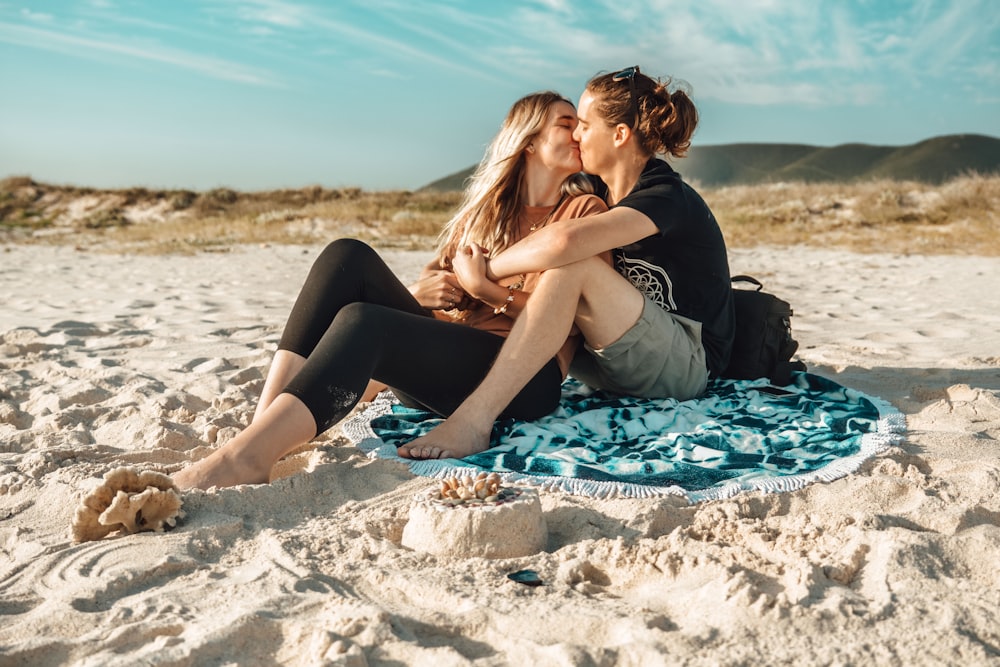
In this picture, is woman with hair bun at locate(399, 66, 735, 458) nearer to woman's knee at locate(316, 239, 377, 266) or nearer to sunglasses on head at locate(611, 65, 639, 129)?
sunglasses on head at locate(611, 65, 639, 129)

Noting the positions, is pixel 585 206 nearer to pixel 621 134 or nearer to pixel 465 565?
pixel 621 134

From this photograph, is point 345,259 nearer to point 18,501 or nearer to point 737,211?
point 18,501

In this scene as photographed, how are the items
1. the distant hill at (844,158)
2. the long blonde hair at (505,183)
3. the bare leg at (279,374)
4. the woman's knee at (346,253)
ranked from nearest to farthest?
the bare leg at (279,374) < the woman's knee at (346,253) < the long blonde hair at (505,183) < the distant hill at (844,158)

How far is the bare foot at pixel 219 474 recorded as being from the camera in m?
2.56

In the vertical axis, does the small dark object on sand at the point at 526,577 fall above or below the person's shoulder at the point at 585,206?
below

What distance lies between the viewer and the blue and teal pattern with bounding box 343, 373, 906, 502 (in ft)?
8.95

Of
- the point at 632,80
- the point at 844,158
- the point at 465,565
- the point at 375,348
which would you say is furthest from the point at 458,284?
the point at 844,158

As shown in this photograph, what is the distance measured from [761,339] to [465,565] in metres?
2.03

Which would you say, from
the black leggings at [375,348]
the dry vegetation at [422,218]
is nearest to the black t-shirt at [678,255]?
the black leggings at [375,348]

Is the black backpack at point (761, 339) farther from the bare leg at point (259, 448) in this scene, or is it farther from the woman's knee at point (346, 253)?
the bare leg at point (259, 448)

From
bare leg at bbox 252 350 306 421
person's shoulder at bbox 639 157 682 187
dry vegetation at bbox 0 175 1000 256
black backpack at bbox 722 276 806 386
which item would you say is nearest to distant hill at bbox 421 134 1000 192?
dry vegetation at bbox 0 175 1000 256

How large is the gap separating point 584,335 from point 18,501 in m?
1.95

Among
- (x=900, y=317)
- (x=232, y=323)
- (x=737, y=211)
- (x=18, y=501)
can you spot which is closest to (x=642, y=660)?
(x=18, y=501)

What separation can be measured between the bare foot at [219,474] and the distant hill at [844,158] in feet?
77.4
